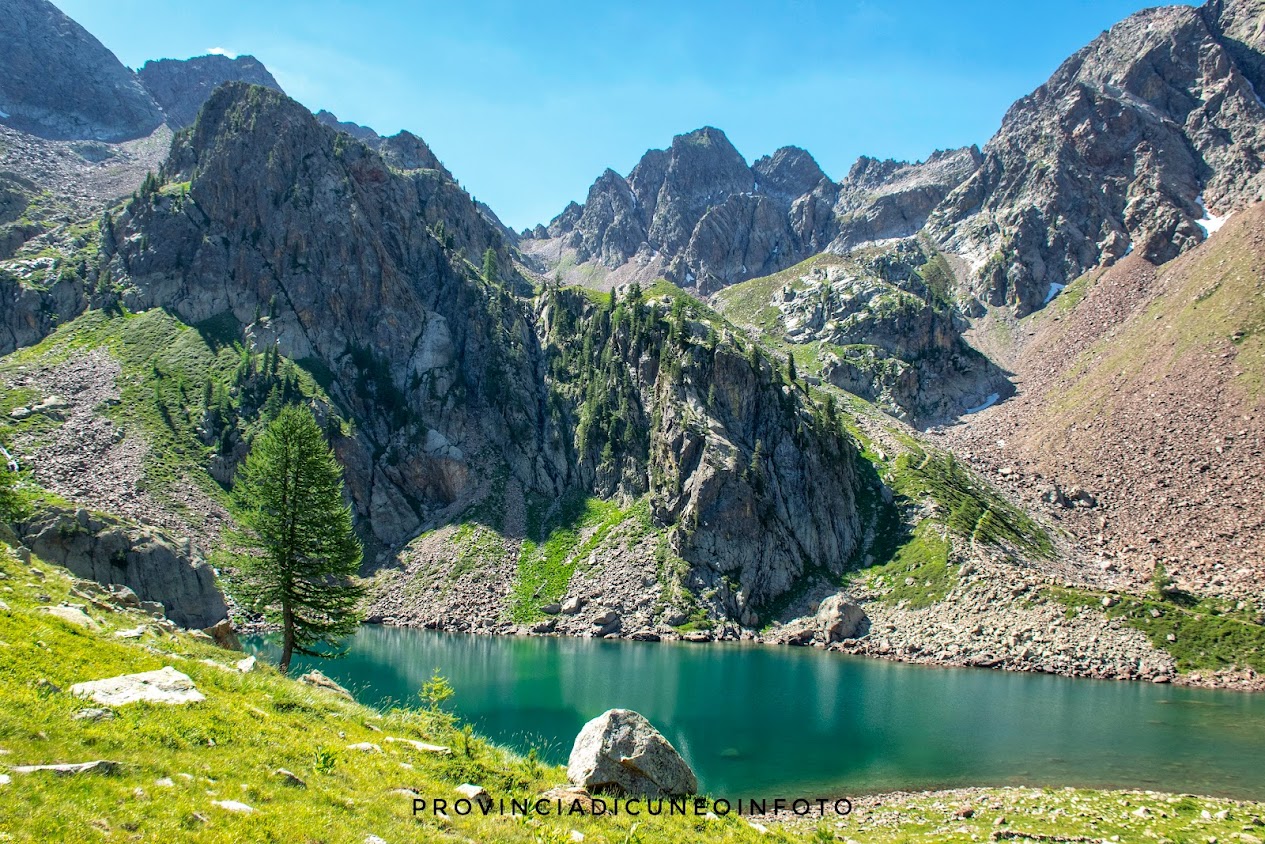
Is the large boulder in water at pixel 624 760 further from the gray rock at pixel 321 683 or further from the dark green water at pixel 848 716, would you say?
the dark green water at pixel 848 716

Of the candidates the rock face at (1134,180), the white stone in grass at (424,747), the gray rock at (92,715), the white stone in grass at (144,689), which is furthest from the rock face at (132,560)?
the rock face at (1134,180)

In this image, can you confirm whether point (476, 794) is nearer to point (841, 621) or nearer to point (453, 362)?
point (841, 621)

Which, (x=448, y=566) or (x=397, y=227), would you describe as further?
(x=397, y=227)

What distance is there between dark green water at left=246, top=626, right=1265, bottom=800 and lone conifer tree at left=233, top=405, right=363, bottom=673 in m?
6.08

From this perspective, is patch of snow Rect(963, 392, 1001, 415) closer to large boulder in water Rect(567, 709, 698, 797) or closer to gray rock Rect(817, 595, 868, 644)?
gray rock Rect(817, 595, 868, 644)

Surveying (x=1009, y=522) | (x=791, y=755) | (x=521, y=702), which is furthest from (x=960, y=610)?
(x=521, y=702)

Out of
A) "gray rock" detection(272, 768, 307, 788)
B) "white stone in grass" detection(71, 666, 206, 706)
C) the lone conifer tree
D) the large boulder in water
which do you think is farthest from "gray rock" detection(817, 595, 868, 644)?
"gray rock" detection(272, 768, 307, 788)

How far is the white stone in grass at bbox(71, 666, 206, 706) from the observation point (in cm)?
1198

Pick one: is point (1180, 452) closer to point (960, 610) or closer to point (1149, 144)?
point (960, 610)

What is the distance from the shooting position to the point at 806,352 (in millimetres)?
167500

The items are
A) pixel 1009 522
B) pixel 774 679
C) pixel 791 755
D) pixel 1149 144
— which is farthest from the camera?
pixel 1149 144

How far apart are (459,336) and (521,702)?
347ft

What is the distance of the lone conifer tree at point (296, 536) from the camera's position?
3406 cm

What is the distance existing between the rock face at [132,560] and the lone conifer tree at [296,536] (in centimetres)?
2780
